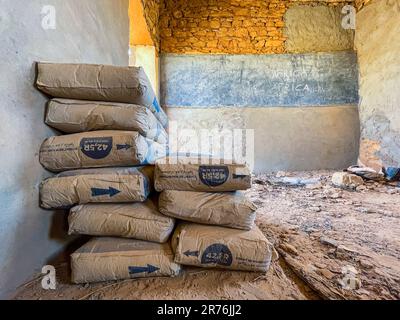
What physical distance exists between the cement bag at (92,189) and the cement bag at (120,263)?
0.22m

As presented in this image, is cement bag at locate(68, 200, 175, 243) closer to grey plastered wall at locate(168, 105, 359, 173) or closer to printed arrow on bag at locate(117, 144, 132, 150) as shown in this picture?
printed arrow on bag at locate(117, 144, 132, 150)

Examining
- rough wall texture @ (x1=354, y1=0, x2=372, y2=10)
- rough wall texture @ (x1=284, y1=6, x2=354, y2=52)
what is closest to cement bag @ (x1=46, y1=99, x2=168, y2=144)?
rough wall texture @ (x1=284, y1=6, x2=354, y2=52)

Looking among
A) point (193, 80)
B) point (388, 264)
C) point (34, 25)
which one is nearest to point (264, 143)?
point (193, 80)

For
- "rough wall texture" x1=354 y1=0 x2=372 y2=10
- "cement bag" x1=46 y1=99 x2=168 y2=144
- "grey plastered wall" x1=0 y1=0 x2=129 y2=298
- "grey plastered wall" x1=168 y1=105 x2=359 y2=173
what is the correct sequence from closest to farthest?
"grey plastered wall" x1=0 y1=0 x2=129 y2=298 < "cement bag" x1=46 y1=99 x2=168 y2=144 < "rough wall texture" x1=354 y1=0 x2=372 y2=10 < "grey plastered wall" x1=168 y1=105 x2=359 y2=173

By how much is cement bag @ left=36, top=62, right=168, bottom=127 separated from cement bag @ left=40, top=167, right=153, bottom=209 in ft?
1.37

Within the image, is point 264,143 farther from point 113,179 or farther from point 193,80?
point 113,179

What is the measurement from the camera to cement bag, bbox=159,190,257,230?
101 cm

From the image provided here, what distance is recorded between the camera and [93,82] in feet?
3.46

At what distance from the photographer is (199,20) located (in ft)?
13.9

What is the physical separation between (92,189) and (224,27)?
4.40 metres
